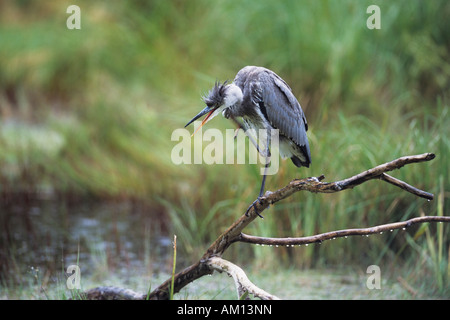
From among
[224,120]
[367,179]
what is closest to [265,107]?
[367,179]

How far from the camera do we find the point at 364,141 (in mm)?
5426

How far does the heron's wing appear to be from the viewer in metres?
4.03

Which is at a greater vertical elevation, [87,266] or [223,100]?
[223,100]

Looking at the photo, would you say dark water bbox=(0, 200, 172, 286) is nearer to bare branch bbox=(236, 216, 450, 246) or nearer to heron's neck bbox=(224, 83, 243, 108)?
heron's neck bbox=(224, 83, 243, 108)

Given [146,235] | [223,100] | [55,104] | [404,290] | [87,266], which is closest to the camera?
[223,100]

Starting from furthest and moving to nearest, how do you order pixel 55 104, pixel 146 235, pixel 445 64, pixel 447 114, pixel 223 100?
pixel 55 104 → pixel 445 64 → pixel 146 235 → pixel 447 114 → pixel 223 100

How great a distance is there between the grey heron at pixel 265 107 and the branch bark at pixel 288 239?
0.62 m

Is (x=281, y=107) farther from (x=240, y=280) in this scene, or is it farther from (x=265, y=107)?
(x=240, y=280)

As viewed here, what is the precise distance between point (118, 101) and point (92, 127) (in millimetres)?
418

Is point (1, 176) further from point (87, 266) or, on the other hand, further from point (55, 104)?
point (87, 266)

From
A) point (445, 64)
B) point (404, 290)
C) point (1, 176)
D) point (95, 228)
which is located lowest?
point (404, 290)

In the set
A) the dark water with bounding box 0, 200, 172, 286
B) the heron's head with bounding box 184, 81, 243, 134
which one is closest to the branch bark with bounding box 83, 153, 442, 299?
the heron's head with bounding box 184, 81, 243, 134

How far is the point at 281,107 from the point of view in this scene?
4.14 meters

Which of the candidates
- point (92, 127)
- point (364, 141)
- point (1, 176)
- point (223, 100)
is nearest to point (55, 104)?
point (92, 127)
